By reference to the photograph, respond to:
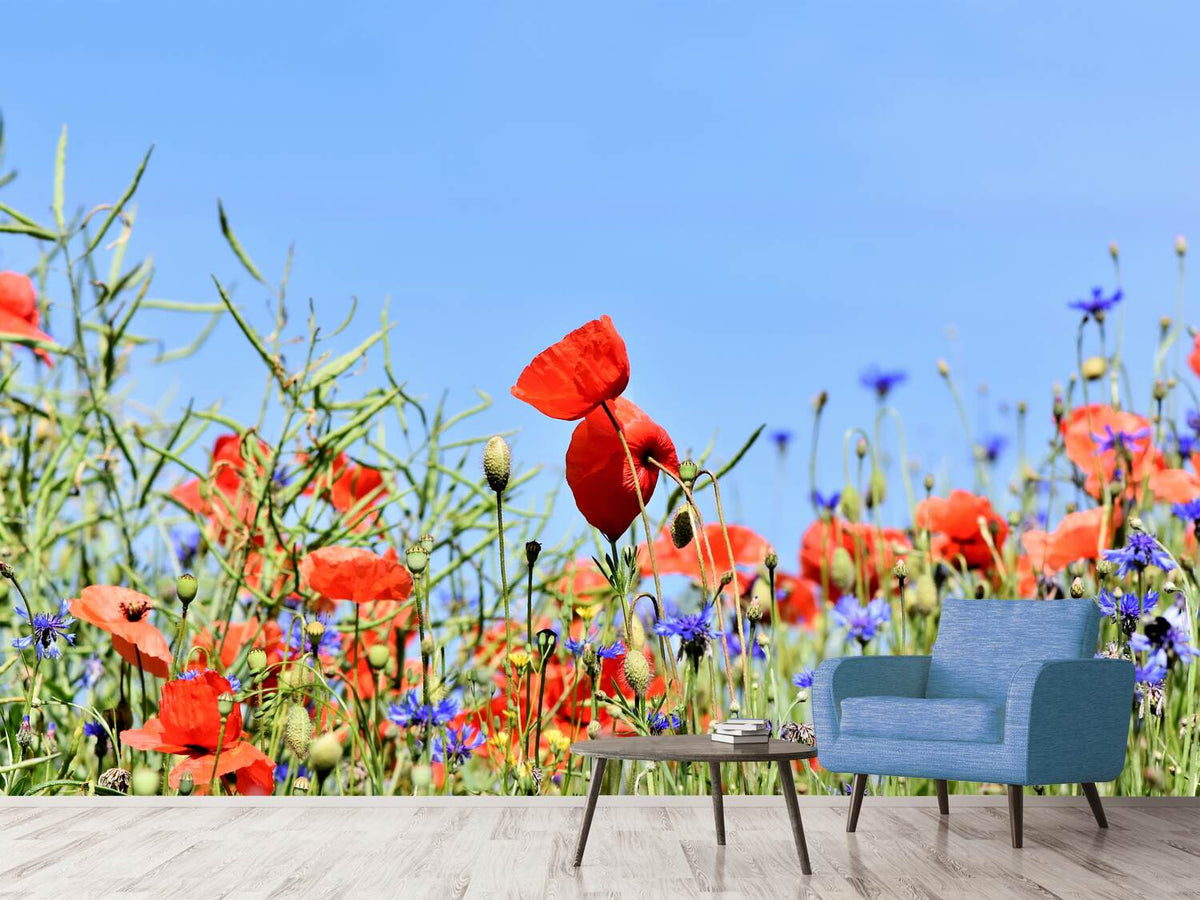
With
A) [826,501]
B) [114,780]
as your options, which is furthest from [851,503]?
[114,780]

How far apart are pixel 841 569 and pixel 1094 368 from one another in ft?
2.98

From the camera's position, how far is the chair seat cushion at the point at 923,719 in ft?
8.27

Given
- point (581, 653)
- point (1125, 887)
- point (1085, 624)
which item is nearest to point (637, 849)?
point (581, 653)

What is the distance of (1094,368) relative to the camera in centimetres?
340

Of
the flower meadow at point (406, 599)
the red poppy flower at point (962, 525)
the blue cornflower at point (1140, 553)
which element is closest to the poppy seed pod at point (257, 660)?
the flower meadow at point (406, 599)

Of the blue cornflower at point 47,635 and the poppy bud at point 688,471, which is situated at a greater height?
the poppy bud at point 688,471

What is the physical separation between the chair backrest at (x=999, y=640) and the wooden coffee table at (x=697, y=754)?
2.35 feet

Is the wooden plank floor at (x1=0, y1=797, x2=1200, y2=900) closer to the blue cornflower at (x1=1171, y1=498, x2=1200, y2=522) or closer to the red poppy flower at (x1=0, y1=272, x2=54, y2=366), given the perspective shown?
the blue cornflower at (x1=1171, y1=498, x2=1200, y2=522)

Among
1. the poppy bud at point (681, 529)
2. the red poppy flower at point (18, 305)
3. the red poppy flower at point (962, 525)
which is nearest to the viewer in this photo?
the poppy bud at point (681, 529)

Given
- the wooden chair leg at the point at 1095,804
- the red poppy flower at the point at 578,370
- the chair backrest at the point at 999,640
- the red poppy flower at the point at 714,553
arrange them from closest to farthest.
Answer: the red poppy flower at the point at 578,370, the wooden chair leg at the point at 1095,804, the chair backrest at the point at 999,640, the red poppy flower at the point at 714,553

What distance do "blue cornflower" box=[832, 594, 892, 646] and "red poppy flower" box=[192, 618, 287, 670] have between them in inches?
47.1

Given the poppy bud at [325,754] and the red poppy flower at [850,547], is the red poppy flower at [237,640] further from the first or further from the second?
the red poppy flower at [850,547]

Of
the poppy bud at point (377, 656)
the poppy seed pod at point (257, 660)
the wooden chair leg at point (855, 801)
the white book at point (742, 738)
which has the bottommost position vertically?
the wooden chair leg at point (855, 801)

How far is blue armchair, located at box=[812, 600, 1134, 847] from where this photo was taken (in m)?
2.46
